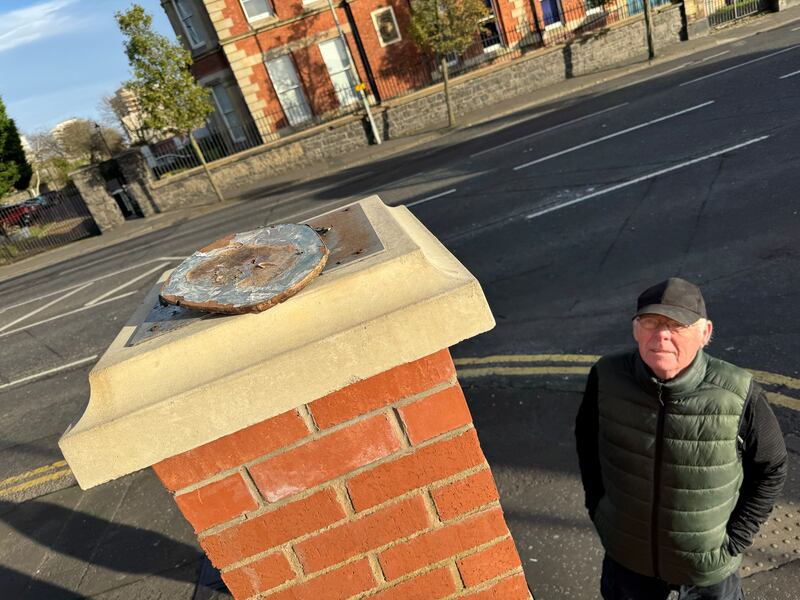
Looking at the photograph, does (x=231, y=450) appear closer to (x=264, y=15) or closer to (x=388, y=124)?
(x=388, y=124)

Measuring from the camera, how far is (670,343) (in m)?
2.01

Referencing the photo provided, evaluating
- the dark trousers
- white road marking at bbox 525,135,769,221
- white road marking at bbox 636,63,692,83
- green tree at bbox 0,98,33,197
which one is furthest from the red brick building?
the dark trousers

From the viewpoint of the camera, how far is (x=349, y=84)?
22531mm

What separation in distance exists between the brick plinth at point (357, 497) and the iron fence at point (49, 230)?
72.7 ft

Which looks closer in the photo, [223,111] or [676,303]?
[676,303]

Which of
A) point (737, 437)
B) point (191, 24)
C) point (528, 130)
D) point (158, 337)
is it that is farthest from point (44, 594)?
point (191, 24)

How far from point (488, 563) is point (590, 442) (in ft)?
4.61

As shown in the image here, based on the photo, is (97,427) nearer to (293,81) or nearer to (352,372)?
(352,372)

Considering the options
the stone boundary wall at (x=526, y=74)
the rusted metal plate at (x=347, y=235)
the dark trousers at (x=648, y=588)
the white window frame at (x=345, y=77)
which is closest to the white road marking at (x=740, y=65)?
the stone boundary wall at (x=526, y=74)

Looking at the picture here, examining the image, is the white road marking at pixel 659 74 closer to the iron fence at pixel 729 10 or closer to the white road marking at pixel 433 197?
the iron fence at pixel 729 10

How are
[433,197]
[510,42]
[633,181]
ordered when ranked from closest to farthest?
[633,181], [433,197], [510,42]

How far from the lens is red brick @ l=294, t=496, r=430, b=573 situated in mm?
1174

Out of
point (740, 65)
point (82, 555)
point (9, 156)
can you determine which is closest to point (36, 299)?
point (82, 555)

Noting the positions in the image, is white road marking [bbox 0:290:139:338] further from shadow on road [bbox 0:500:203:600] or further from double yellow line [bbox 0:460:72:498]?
shadow on road [bbox 0:500:203:600]
